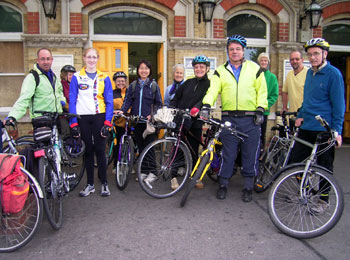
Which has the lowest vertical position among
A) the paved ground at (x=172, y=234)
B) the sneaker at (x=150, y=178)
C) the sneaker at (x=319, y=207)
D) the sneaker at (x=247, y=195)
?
the paved ground at (x=172, y=234)

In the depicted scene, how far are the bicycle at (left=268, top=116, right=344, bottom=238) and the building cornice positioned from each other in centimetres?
520

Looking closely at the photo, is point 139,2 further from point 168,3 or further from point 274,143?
point 274,143

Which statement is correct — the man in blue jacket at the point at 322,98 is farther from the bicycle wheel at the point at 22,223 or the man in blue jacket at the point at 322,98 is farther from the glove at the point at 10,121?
the glove at the point at 10,121

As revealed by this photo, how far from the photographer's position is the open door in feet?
24.1

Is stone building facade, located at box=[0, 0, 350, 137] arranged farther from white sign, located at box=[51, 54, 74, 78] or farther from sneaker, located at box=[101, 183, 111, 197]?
sneaker, located at box=[101, 183, 111, 197]

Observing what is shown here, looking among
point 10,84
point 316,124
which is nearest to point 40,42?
point 10,84

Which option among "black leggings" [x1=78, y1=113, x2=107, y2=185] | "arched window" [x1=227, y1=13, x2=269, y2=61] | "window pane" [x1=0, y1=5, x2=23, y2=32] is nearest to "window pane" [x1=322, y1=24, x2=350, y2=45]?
"arched window" [x1=227, y1=13, x2=269, y2=61]

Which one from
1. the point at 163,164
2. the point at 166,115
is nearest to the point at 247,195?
the point at 163,164

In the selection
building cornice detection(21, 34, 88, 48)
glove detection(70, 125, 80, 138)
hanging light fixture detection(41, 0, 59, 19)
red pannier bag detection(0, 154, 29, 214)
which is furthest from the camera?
building cornice detection(21, 34, 88, 48)

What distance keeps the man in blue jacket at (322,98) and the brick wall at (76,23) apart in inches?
195

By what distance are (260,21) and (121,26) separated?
135 inches

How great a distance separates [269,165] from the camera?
478 centimetres

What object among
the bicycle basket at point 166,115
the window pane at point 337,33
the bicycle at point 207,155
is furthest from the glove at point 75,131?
the window pane at point 337,33

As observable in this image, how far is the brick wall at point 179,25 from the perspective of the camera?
7207 mm
